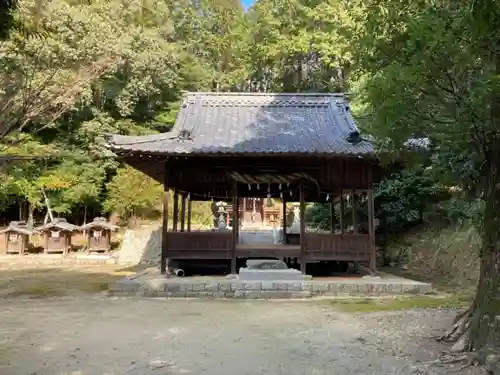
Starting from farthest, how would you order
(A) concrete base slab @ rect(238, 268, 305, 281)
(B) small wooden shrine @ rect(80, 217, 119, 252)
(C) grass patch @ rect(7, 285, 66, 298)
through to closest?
(B) small wooden shrine @ rect(80, 217, 119, 252), (A) concrete base slab @ rect(238, 268, 305, 281), (C) grass patch @ rect(7, 285, 66, 298)

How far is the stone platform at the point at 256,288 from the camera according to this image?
32.4 feet

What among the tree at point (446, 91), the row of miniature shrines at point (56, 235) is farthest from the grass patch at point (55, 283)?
the tree at point (446, 91)

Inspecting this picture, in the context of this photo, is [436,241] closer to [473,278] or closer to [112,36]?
[473,278]

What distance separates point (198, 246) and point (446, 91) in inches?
310

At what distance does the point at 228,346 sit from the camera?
220 inches

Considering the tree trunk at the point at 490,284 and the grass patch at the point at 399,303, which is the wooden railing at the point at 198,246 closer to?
the grass patch at the point at 399,303

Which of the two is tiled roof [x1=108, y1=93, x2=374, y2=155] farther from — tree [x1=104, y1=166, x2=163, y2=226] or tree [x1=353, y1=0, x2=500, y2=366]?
tree [x1=104, y1=166, x2=163, y2=226]

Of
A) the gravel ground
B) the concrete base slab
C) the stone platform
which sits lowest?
the gravel ground

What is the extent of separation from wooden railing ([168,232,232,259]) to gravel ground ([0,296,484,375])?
291 cm

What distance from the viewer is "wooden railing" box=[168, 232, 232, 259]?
11.6 m

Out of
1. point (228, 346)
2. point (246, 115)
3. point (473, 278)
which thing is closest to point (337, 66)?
point (246, 115)

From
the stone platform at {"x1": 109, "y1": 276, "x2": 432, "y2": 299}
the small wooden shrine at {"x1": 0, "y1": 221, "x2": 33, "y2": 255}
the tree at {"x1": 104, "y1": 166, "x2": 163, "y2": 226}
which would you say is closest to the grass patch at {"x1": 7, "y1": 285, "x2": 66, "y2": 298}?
the stone platform at {"x1": 109, "y1": 276, "x2": 432, "y2": 299}

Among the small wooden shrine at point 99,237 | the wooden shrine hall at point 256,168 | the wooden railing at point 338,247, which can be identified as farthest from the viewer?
the small wooden shrine at point 99,237

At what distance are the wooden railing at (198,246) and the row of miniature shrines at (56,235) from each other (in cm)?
971
